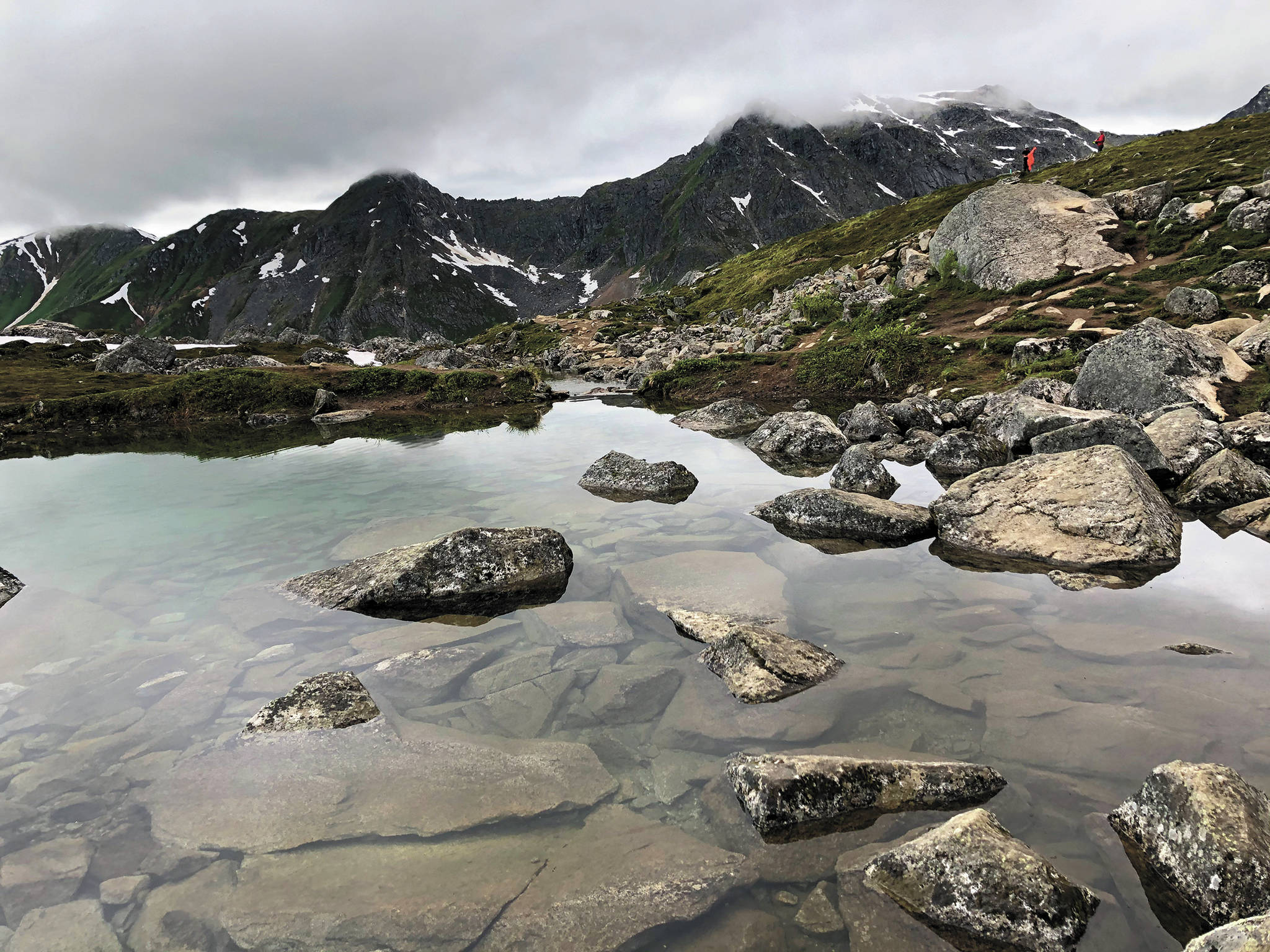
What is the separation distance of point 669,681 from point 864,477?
42.6 ft

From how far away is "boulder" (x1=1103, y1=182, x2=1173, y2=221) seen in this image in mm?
50906

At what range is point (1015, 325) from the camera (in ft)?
134

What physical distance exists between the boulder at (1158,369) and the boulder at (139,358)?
9780cm

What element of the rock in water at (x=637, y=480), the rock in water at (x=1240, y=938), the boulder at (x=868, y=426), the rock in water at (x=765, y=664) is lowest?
the rock in water at (x=765, y=664)

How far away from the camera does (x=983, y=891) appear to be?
486 cm

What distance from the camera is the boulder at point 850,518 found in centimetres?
1464

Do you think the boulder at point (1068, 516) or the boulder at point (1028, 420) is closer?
the boulder at point (1068, 516)

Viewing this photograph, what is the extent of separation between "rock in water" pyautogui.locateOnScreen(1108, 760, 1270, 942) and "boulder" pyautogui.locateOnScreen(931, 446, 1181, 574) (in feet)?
25.6

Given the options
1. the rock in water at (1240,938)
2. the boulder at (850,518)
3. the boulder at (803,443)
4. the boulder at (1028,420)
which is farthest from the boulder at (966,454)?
the rock in water at (1240,938)

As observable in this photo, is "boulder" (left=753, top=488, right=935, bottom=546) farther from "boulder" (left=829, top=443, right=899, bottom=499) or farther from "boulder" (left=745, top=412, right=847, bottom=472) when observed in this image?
"boulder" (left=745, top=412, right=847, bottom=472)

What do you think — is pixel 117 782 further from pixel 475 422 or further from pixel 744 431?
pixel 475 422

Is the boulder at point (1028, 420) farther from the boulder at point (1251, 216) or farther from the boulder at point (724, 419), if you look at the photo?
the boulder at point (1251, 216)

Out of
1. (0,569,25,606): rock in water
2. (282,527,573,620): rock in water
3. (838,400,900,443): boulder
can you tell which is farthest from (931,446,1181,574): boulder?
(0,569,25,606): rock in water

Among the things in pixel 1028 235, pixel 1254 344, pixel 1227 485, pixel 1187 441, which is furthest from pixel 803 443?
pixel 1028 235
